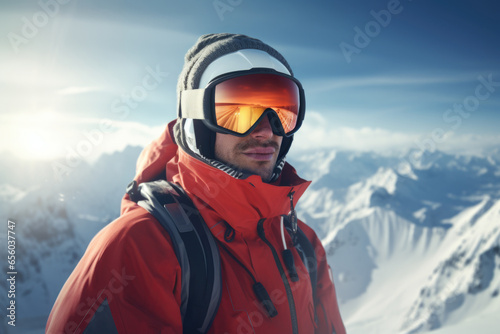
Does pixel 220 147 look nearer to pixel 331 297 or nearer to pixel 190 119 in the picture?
pixel 190 119

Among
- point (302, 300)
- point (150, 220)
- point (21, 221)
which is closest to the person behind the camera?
point (150, 220)

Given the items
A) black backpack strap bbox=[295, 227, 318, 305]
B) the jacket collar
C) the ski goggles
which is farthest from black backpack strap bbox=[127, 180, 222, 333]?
black backpack strap bbox=[295, 227, 318, 305]

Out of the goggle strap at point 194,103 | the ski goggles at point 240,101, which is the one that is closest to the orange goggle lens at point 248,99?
the ski goggles at point 240,101

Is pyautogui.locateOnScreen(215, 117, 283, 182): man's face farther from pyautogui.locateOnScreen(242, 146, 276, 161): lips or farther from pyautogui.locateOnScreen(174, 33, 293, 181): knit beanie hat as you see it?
pyautogui.locateOnScreen(174, 33, 293, 181): knit beanie hat

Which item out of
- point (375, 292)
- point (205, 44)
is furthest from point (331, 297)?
point (375, 292)

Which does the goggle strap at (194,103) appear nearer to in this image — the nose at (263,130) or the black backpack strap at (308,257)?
the nose at (263,130)

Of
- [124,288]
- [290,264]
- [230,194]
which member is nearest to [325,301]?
[290,264]

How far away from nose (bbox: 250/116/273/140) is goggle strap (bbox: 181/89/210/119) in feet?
1.46

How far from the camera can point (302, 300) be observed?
227 cm

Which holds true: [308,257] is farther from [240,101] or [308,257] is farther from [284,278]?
[240,101]

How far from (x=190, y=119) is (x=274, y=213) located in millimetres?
1152

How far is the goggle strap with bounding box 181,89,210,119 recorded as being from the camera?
2.46m

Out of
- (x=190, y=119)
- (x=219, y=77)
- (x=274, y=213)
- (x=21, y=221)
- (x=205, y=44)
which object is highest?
(x=205, y=44)

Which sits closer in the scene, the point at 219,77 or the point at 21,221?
the point at 219,77
